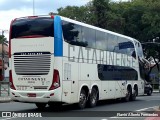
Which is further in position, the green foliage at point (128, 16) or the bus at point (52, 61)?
the green foliage at point (128, 16)

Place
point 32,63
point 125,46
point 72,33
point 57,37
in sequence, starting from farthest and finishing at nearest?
point 125,46 → point 72,33 → point 32,63 → point 57,37

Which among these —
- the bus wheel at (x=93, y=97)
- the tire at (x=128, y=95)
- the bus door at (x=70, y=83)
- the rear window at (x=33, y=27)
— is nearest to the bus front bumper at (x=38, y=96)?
the bus door at (x=70, y=83)

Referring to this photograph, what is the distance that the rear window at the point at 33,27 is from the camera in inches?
723

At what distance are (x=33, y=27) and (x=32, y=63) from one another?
1624 millimetres

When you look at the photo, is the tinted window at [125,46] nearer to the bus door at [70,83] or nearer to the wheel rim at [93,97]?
the wheel rim at [93,97]

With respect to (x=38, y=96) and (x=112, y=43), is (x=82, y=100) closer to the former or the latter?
(x=38, y=96)

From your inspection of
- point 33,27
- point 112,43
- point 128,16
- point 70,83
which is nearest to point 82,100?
point 70,83

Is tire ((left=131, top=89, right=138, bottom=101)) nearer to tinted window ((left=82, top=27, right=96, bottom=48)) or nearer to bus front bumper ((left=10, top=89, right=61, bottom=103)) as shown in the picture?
tinted window ((left=82, top=27, right=96, bottom=48))

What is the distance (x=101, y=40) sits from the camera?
22609mm

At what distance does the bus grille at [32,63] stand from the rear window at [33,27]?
2.90ft

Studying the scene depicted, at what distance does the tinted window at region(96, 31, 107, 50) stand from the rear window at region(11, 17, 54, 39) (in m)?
4.33

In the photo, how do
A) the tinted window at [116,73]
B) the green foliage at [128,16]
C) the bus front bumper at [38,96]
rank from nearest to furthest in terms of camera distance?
the bus front bumper at [38,96] < the tinted window at [116,73] < the green foliage at [128,16]

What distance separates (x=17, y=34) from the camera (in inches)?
747

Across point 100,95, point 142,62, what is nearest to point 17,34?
point 100,95
